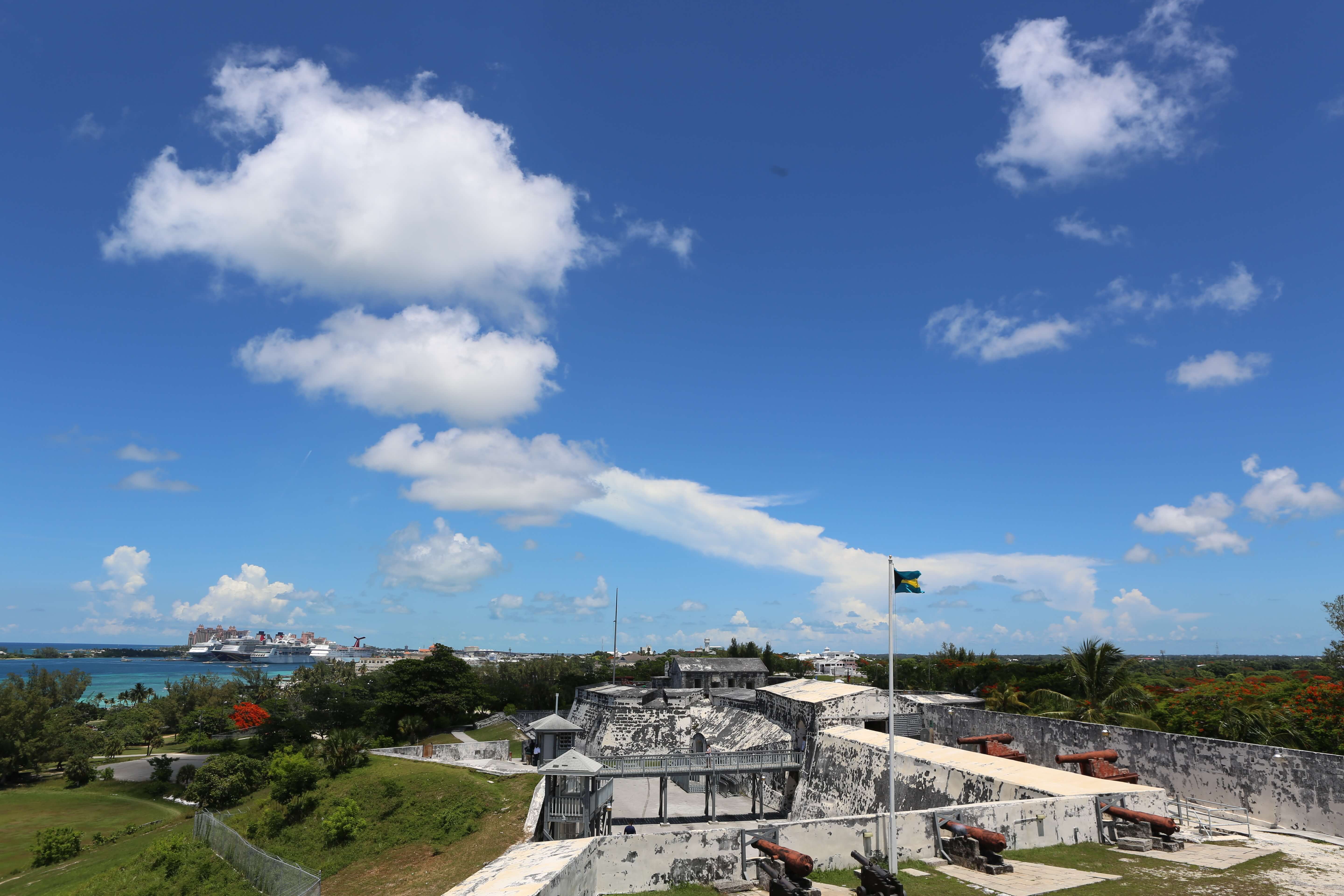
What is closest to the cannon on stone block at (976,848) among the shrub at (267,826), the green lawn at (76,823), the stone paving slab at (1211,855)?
the stone paving slab at (1211,855)

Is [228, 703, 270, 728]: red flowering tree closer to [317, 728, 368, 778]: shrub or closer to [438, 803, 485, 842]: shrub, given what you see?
[317, 728, 368, 778]: shrub

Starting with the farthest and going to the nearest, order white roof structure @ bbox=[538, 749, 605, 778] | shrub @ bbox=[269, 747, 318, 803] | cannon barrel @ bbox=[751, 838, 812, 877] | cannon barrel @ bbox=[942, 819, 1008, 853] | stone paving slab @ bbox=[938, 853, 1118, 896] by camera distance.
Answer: shrub @ bbox=[269, 747, 318, 803]
white roof structure @ bbox=[538, 749, 605, 778]
cannon barrel @ bbox=[942, 819, 1008, 853]
stone paving slab @ bbox=[938, 853, 1118, 896]
cannon barrel @ bbox=[751, 838, 812, 877]

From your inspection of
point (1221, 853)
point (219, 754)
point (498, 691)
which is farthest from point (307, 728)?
point (1221, 853)


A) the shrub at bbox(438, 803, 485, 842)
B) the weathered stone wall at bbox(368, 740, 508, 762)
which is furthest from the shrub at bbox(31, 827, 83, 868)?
the shrub at bbox(438, 803, 485, 842)

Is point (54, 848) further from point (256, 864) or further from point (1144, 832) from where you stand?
point (1144, 832)

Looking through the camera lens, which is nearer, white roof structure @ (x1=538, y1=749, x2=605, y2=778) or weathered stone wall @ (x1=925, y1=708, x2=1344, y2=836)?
weathered stone wall @ (x1=925, y1=708, x2=1344, y2=836)

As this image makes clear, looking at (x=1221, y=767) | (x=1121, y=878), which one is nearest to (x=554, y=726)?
(x=1121, y=878)
